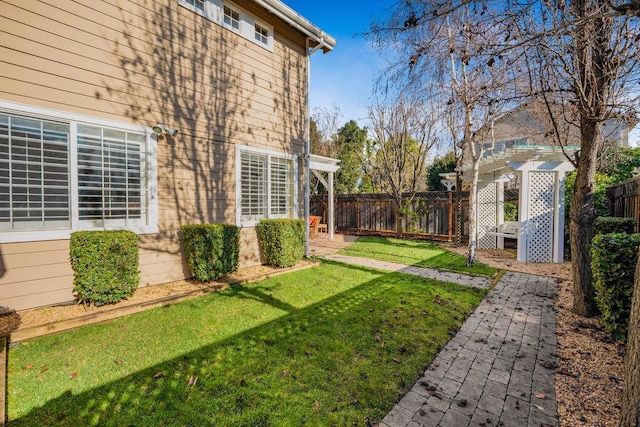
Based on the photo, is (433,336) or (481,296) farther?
(481,296)

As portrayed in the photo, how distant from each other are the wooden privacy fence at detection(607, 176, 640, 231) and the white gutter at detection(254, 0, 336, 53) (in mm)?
7466

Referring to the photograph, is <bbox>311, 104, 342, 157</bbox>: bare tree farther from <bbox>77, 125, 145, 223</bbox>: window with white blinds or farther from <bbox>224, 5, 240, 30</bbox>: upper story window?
<bbox>77, 125, 145, 223</bbox>: window with white blinds

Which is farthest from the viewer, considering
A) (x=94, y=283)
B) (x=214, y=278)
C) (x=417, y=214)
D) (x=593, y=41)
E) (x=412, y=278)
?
(x=417, y=214)

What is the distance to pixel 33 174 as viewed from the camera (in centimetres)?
405

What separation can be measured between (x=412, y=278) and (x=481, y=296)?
1.42 metres

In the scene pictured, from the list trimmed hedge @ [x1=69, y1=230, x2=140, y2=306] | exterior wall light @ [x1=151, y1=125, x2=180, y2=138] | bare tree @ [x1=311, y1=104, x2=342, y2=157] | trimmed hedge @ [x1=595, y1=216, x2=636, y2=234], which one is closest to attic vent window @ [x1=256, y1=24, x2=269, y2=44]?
exterior wall light @ [x1=151, y1=125, x2=180, y2=138]

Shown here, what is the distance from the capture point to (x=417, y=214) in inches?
494

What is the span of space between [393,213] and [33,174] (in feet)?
39.8

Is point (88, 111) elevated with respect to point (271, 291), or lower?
elevated

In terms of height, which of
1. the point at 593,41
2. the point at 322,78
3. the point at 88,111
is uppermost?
the point at 322,78

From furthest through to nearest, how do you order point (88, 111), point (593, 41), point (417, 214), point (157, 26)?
point (417, 214)
point (157, 26)
point (88, 111)
point (593, 41)

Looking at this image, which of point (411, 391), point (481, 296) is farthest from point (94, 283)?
point (481, 296)

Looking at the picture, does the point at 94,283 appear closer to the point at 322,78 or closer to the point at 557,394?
the point at 557,394

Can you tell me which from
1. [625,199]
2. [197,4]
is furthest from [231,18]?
[625,199]
